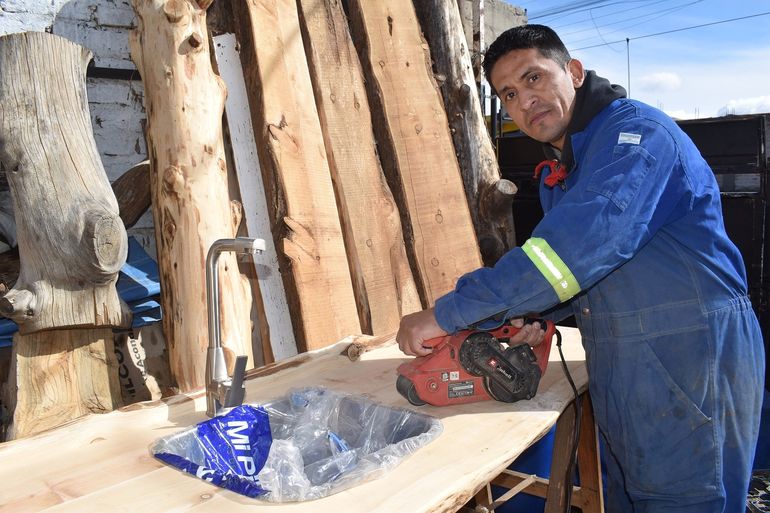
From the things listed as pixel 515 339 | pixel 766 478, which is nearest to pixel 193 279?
pixel 515 339

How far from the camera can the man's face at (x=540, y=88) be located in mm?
2207

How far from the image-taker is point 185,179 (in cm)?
279

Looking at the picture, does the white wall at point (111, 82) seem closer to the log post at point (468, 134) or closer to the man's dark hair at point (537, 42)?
the log post at point (468, 134)

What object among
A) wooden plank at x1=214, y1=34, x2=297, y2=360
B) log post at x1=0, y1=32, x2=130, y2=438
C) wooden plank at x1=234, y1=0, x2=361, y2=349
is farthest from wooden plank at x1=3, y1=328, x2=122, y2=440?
wooden plank at x1=234, y1=0, x2=361, y2=349

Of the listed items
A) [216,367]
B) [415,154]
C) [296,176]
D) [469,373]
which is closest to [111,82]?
[296,176]

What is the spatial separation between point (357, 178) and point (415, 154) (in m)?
0.50

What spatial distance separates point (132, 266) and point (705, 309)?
2464mm

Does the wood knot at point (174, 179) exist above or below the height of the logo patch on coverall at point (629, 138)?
above

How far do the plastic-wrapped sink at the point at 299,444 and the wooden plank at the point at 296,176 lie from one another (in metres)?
1.23

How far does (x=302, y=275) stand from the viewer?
323cm

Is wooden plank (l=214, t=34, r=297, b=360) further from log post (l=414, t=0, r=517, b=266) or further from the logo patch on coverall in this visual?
the logo patch on coverall

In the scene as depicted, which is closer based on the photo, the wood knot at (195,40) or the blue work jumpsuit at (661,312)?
the blue work jumpsuit at (661,312)

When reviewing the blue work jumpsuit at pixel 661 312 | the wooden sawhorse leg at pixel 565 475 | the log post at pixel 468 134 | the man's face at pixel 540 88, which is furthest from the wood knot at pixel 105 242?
the log post at pixel 468 134

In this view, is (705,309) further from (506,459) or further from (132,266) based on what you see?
(132,266)
